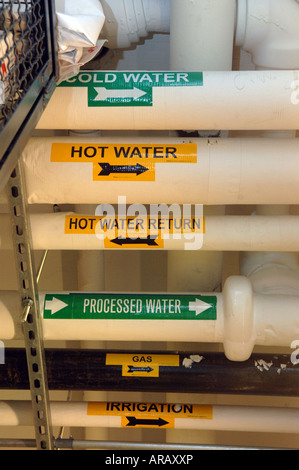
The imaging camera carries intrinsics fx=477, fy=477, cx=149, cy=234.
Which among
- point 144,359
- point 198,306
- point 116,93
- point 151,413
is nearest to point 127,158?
point 116,93

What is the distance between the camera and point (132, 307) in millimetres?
1229

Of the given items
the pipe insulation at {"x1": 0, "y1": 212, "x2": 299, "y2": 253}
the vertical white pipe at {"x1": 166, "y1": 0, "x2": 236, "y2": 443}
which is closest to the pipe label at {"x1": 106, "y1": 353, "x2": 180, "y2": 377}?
the pipe insulation at {"x1": 0, "y1": 212, "x2": 299, "y2": 253}

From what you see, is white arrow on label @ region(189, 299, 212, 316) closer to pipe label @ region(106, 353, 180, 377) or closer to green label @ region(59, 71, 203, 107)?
pipe label @ region(106, 353, 180, 377)

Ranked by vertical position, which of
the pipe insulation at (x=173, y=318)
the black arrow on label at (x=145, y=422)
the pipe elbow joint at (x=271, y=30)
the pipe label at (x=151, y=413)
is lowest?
the black arrow on label at (x=145, y=422)

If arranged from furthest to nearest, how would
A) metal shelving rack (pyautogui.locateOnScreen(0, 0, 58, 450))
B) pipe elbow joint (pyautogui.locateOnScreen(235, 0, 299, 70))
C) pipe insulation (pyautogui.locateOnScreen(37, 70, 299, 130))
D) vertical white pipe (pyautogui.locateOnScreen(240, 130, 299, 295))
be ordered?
vertical white pipe (pyautogui.locateOnScreen(240, 130, 299, 295)) → pipe elbow joint (pyautogui.locateOnScreen(235, 0, 299, 70)) → pipe insulation (pyautogui.locateOnScreen(37, 70, 299, 130)) → metal shelving rack (pyautogui.locateOnScreen(0, 0, 58, 450))

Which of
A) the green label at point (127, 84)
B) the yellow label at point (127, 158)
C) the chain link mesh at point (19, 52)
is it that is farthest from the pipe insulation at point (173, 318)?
the chain link mesh at point (19, 52)

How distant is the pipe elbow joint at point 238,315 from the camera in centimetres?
117

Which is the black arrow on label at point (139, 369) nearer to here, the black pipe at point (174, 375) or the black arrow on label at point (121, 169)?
the black pipe at point (174, 375)

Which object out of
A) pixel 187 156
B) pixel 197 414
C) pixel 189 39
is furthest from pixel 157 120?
pixel 197 414

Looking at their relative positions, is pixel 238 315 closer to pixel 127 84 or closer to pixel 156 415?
pixel 156 415

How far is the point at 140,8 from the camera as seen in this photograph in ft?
3.97

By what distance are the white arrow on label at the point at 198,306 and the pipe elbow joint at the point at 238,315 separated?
0.05m

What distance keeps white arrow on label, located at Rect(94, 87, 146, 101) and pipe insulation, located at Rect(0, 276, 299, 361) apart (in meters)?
0.51

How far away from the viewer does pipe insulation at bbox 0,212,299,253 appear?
120 cm
